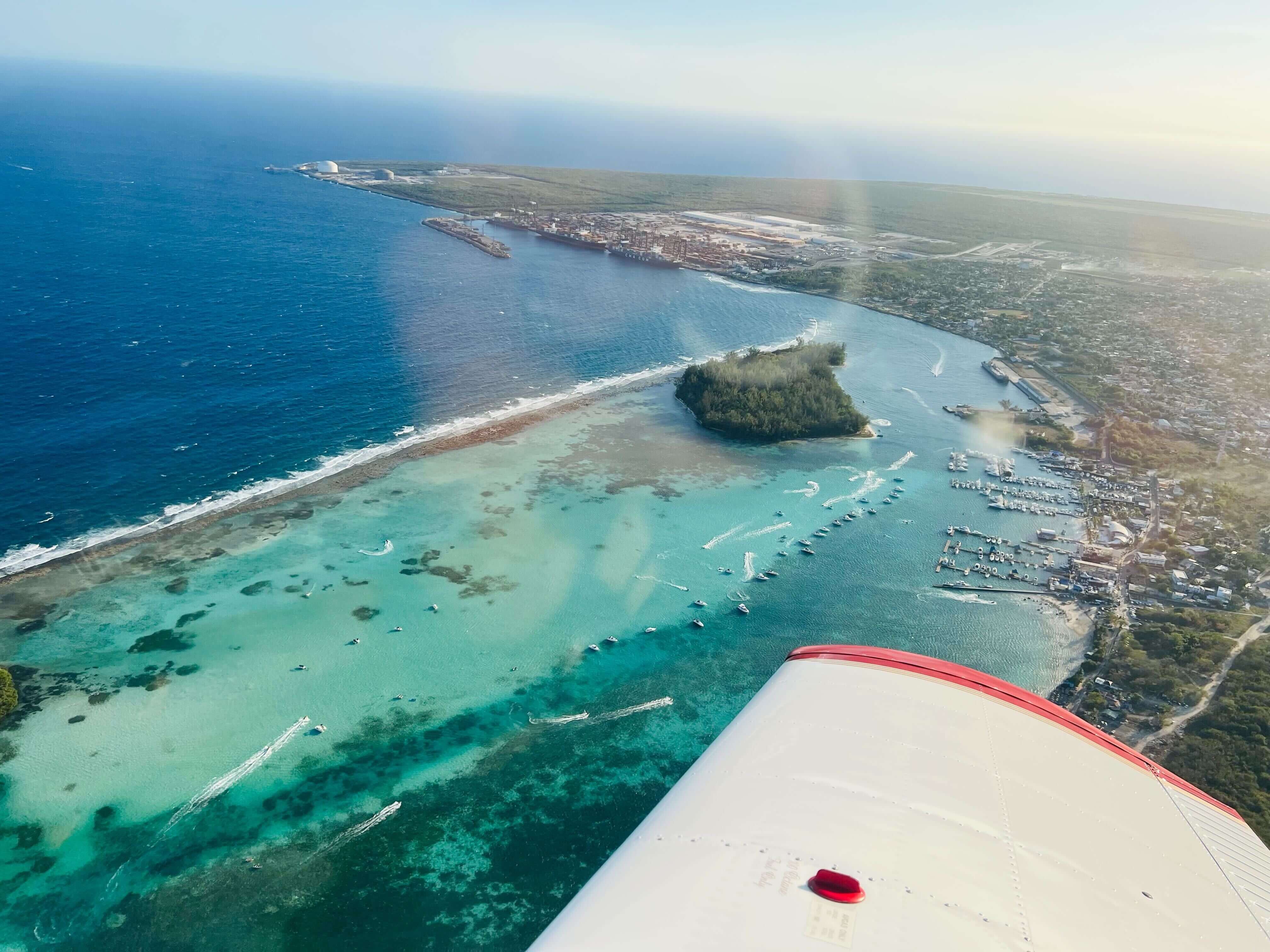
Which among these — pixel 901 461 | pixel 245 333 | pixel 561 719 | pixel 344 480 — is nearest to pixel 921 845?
pixel 561 719

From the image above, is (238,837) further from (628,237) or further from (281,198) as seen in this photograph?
(281,198)

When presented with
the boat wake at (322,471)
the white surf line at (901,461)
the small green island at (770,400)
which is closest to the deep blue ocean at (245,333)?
the boat wake at (322,471)

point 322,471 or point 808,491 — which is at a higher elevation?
point 322,471

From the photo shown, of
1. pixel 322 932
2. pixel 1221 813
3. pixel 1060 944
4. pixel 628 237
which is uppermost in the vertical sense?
pixel 628 237

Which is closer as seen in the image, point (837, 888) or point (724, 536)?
point (837, 888)

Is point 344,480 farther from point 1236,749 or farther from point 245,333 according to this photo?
point 1236,749

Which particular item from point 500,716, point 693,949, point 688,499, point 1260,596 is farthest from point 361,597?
point 1260,596

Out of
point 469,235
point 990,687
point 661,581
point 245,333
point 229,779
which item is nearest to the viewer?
point 990,687
